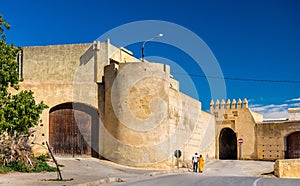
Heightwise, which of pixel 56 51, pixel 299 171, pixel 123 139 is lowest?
pixel 299 171

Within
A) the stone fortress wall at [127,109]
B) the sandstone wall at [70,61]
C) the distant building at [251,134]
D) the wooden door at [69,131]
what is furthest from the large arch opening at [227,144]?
the wooden door at [69,131]

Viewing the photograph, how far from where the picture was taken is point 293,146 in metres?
39.2

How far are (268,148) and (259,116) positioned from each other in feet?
17.3

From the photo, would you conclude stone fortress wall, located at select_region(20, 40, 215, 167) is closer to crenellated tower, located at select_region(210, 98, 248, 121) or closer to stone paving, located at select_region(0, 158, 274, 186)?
stone paving, located at select_region(0, 158, 274, 186)

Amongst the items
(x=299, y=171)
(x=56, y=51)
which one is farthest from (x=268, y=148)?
(x=56, y=51)

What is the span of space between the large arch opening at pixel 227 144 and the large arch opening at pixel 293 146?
6.59 m

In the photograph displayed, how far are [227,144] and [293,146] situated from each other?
8.20 m

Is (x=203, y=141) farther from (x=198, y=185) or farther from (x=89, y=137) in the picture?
(x=198, y=185)

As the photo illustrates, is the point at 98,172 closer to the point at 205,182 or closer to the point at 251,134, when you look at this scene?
the point at 205,182

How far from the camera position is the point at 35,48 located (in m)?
33.6

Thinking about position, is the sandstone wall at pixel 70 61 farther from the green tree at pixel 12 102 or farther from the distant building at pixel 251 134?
the distant building at pixel 251 134

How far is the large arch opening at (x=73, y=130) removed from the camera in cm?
2692

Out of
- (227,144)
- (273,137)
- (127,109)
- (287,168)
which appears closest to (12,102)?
(127,109)

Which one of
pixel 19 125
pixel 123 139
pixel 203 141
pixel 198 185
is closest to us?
pixel 198 185
